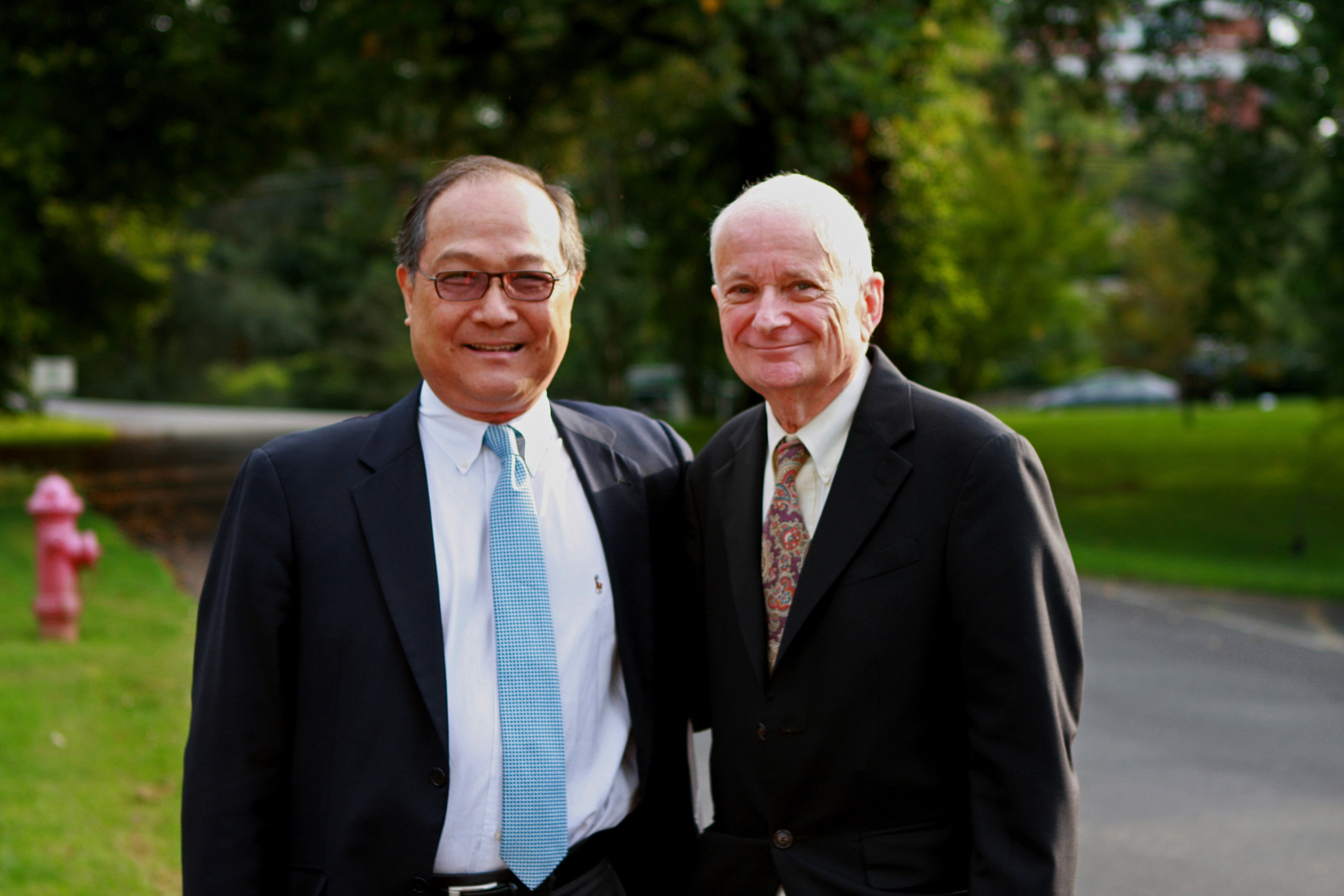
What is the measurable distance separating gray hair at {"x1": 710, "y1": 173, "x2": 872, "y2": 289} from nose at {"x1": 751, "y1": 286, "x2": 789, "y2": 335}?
0.13m

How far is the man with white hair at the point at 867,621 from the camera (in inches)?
87.7

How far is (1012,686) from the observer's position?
2219mm

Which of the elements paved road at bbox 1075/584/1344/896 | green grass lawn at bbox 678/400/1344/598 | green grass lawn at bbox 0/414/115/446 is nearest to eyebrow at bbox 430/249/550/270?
paved road at bbox 1075/584/1344/896

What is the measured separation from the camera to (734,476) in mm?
2662

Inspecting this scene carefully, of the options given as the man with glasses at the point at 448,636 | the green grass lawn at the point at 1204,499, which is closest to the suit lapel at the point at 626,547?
the man with glasses at the point at 448,636

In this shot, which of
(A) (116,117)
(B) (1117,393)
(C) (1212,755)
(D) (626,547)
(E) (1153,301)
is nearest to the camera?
(D) (626,547)

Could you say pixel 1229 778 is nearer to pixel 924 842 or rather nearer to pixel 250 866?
pixel 924 842

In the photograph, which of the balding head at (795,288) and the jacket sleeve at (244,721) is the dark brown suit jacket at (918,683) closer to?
the balding head at (795,288)

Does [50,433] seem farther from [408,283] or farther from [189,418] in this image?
[408,283]

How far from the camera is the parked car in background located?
46.1 m

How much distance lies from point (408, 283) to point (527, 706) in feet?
3.09

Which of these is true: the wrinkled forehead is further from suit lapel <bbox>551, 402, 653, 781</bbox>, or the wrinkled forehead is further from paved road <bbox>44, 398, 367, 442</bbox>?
paved road <bbox>44, 398, 367, 442</bbox>

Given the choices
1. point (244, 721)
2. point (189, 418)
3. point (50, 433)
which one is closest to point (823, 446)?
point (244, 721)

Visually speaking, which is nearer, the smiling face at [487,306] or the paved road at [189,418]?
the smiling face at [487,306]
